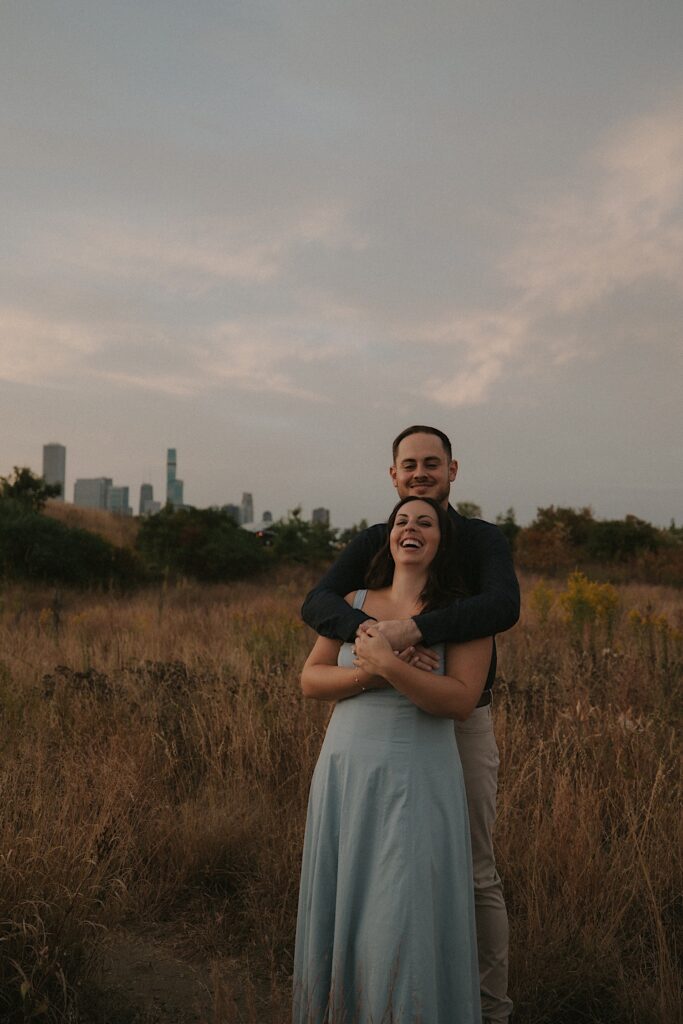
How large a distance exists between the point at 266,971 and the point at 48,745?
7.83ft

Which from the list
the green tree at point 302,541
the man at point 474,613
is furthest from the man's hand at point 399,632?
the green tree at point 302,541

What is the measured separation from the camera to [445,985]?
7.57ft

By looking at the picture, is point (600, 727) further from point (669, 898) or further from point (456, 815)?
point (456, 815)

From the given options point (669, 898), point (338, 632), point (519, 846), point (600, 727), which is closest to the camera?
point (338, 632)

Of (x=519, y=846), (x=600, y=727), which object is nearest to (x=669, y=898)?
(x=519, y=846)

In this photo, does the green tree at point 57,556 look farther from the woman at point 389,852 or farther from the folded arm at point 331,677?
the woman at point 389,852

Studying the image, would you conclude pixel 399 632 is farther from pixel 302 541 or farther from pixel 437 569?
pixel 302 541

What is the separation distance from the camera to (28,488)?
82.5 ft

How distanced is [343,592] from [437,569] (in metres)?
0.38

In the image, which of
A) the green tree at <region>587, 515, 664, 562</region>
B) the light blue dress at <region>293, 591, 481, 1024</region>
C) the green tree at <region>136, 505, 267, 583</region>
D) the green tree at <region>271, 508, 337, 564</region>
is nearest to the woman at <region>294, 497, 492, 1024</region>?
the light blue dress at <region>293, 591, 481, 1024</region>

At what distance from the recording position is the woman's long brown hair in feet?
8.29

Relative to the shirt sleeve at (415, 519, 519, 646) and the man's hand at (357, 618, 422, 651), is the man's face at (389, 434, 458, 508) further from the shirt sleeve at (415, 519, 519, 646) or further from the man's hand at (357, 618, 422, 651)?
the man's hand at (357, 618, 422, 651)

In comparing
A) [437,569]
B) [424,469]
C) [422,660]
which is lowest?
[422,660]

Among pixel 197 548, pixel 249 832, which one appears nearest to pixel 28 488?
pixel 197 548
